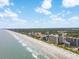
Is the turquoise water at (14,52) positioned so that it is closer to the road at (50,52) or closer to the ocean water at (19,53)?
the ocean water at (19,53)

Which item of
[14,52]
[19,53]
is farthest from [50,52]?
[14,52]

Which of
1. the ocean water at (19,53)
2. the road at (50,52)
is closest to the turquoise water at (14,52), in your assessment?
the ocean water at (19,53)

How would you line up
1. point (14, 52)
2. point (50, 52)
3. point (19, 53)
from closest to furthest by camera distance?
point (50, 52)
point (19, 53)
point (14, 52)

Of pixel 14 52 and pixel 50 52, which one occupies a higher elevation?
pixel 50 52

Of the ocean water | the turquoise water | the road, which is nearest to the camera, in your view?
the road

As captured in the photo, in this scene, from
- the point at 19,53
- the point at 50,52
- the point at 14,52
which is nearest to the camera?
the point at 50,52

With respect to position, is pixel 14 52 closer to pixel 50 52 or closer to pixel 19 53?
pixel 19 53

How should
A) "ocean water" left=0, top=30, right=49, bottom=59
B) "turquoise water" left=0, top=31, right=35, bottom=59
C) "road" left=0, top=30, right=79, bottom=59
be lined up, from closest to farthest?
"road" left=0, top=30, right=79, bottom=59 < "ocean water" left=0, top=30, right=49, bottom=59 < "turquoise water" left=0, top=31, right=35, bottom=59

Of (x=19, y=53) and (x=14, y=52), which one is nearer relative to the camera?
(x=19, y=53)

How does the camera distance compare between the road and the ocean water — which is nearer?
the road

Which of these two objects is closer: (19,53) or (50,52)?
(50,52)

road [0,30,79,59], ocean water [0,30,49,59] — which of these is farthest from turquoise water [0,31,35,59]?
road [0,30,79,59]

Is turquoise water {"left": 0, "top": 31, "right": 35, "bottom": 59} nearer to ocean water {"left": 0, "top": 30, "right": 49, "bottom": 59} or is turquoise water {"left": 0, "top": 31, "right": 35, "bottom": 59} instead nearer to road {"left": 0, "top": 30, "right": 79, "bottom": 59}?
ocean water {"left": 0, "top": 30, "right": 49, "bottom": 59}
